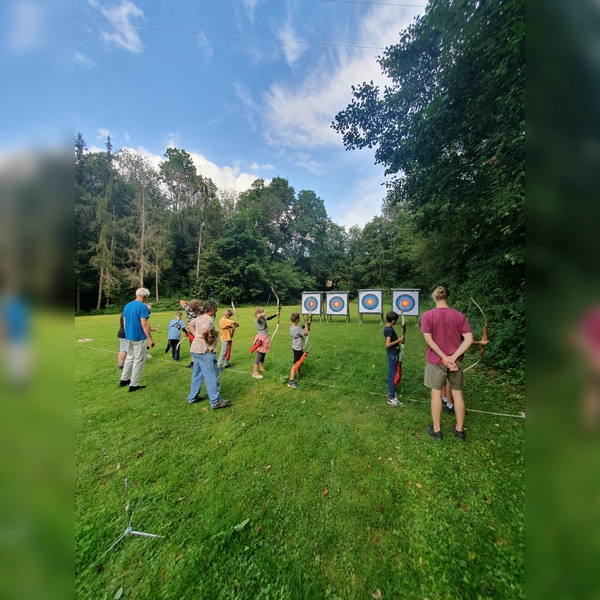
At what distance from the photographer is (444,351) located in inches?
101

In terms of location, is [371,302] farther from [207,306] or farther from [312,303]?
[207,306]

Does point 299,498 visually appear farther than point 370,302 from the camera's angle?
No

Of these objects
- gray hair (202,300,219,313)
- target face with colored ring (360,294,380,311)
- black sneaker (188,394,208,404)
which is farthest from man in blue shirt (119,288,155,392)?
target face with colored ring (360,294,380,311)

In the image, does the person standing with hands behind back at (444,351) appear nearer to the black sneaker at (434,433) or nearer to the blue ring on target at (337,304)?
the black sneaker at (434,433)

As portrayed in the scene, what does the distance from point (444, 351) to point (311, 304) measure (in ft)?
28.4

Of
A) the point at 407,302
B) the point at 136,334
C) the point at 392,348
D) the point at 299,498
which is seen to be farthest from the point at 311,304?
the point at 299,498

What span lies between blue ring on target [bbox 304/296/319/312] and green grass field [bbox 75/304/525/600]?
24.5 ft

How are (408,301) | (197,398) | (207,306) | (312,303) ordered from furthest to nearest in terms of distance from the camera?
(312,303) → (408,301) → (197,398) → (207,306)

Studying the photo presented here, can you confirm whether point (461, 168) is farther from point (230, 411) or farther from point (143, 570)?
→ point (143, 570)

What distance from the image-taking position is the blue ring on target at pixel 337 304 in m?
11.4

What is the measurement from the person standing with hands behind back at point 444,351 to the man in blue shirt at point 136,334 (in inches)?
161

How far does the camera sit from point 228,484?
208 cm

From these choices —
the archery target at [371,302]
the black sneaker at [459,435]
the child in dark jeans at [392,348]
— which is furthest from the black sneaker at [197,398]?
the archery target at [371,302]

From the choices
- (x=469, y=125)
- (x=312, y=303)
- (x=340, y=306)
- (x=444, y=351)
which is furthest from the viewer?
(x=340, y=306)
